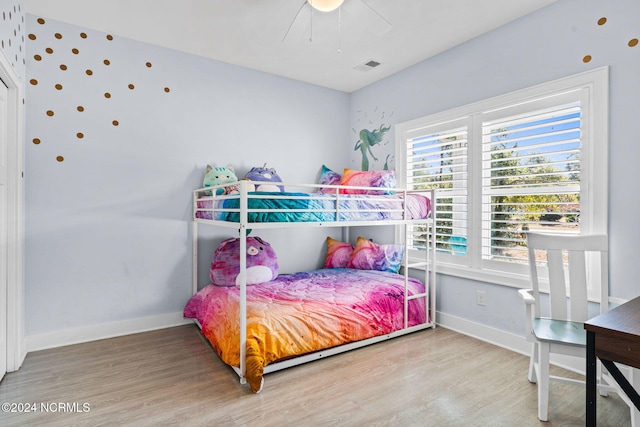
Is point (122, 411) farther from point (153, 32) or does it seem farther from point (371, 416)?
point (153, 32)

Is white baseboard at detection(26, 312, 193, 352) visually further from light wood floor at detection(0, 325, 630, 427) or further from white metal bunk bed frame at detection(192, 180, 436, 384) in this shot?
white metal bunk bed frame at detection(192, 180, 436, 384)

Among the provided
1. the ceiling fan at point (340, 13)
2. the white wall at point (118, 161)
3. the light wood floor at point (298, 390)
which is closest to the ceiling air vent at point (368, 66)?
the ceiling fan at point (340, 13)

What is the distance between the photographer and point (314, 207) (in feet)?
7.97

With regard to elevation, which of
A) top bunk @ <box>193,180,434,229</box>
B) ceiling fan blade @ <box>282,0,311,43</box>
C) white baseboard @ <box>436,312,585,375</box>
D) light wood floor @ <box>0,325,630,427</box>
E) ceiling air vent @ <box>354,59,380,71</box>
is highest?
ceiling air vent @ <box>354,59,380,71</box>

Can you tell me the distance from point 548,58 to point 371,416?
256 cm

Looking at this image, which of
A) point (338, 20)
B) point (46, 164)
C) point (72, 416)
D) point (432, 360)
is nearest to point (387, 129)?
point (338, 20)

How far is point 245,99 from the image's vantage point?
3.43 metres

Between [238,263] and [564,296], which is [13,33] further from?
[564,296]

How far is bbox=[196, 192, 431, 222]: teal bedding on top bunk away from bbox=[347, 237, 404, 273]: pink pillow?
500 millimetres

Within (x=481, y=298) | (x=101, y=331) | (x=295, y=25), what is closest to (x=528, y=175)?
(x=481, y=298)

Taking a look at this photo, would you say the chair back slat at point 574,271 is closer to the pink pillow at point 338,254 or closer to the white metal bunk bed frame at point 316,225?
the white metal bunk bed frame at point 316,225

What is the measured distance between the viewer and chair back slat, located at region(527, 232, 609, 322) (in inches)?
79.2

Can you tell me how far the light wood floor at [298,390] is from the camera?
1762mm

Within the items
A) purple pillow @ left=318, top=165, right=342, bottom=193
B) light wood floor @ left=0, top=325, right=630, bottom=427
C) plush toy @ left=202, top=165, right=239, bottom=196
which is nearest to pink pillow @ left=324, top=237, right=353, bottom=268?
purple pillow @ left=318, top=165, right=342, bottom=193
